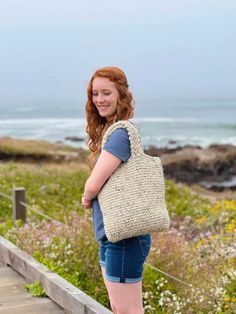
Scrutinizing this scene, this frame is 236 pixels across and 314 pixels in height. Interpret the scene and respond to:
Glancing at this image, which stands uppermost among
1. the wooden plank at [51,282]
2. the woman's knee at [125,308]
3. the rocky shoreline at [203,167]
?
the woman's knee at [125,308]

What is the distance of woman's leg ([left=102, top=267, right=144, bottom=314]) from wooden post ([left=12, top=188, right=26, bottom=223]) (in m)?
6.12

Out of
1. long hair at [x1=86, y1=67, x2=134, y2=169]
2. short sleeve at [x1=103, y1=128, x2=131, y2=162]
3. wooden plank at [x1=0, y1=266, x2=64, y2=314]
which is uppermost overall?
long hair at [x1=86, y1=67, x2=134, y2=169]

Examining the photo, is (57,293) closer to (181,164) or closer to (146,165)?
(146,165)

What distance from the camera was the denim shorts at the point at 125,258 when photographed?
459 centimetres

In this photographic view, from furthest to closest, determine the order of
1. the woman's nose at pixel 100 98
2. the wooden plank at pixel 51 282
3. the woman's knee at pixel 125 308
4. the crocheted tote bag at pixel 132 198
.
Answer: the wooden plank at pixel 51 282, the woman's knee at pixel 125 308, the woman's nose at pixel 100 98, the crocheted tote bag at pixel 132 198

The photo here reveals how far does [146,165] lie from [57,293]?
2541 millimetres

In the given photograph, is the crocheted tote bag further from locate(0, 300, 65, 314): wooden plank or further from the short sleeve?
locate(0, 300, 65, 314): wooden plank

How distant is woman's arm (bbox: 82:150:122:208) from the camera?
14.9 ft

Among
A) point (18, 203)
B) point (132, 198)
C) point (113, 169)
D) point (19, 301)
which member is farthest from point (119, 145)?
point (18, 203)

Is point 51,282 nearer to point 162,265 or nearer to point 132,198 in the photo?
point 162,265

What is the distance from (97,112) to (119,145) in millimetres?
415

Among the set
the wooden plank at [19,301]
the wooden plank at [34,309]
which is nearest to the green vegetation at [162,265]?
the wooden plank at [19,301]

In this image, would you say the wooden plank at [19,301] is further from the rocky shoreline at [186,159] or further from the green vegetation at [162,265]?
the rocky shoreline at [186,159]

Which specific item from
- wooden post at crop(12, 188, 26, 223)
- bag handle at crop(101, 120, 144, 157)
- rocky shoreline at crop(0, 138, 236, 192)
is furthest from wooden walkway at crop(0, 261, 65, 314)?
rocky shoreline at crop(0, 138, 236, 192)
